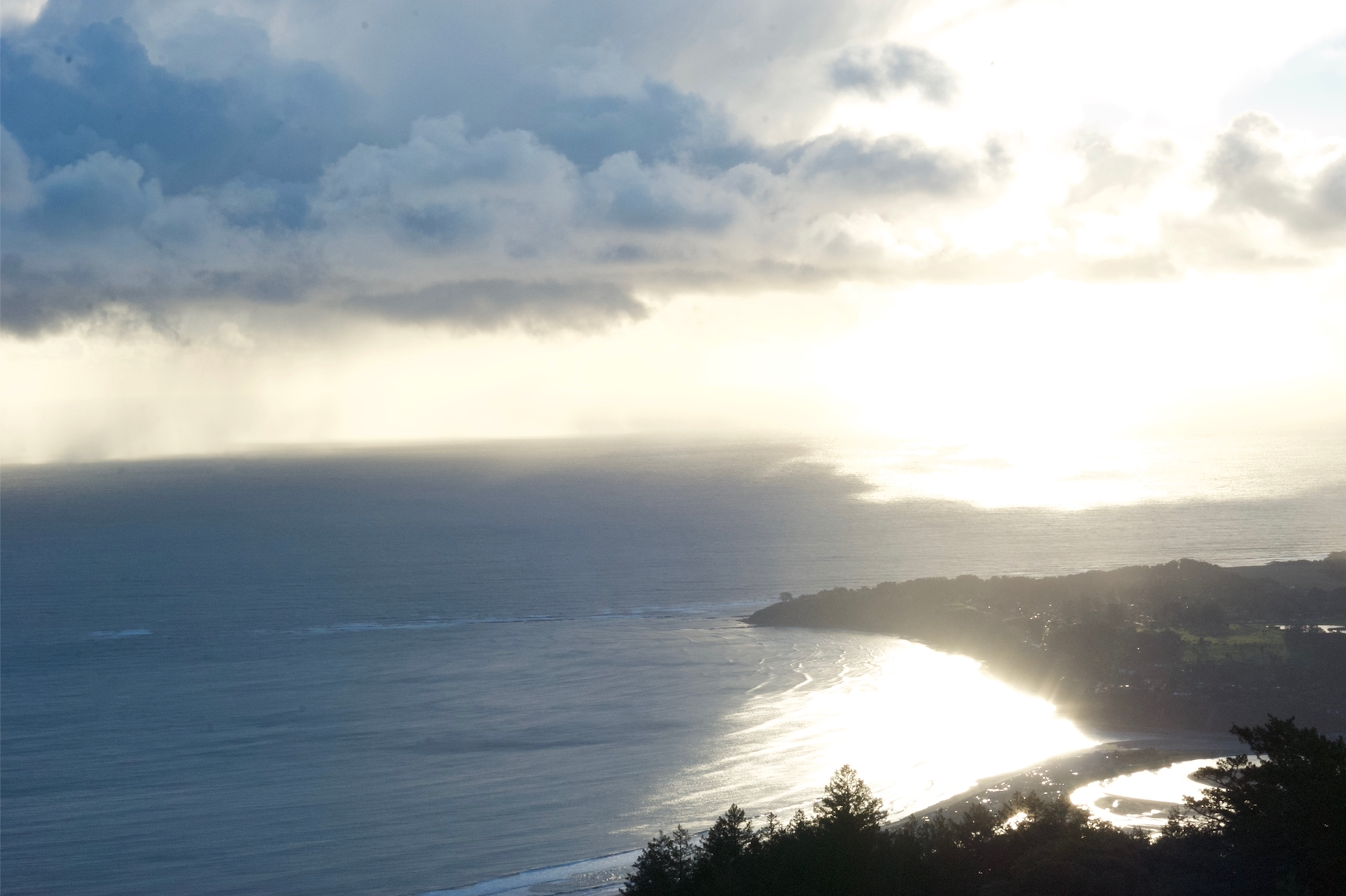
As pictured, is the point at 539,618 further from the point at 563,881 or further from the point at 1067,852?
the point at 1067,852

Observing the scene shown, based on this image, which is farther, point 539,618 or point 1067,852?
point 539,618

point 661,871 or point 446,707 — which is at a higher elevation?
point 446,707

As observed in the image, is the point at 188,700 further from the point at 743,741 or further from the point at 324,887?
the point at 743,741

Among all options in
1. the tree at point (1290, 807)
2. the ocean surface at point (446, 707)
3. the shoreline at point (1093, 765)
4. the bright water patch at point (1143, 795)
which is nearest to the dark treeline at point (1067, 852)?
the tree at point (1290, 807)

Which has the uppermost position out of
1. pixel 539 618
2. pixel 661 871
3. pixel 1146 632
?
pixel 539 618

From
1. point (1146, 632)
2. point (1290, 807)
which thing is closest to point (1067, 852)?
point (1290, 807)

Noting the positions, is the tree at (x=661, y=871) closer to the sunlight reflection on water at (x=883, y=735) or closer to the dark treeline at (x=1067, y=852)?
the dark treeline at (x=1067, y=852)
